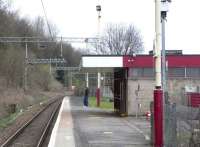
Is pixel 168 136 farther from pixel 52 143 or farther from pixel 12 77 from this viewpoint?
pixel 12 77

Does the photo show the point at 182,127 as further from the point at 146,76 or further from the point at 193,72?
the point at 193,72

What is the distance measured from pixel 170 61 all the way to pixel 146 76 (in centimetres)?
186

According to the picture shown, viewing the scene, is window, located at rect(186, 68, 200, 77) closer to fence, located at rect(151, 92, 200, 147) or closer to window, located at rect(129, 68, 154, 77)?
window, located at rect(129, 68, 154, 77)

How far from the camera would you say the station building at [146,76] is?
37094 mm

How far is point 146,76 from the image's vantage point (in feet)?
124

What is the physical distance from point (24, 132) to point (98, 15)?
27.8 m

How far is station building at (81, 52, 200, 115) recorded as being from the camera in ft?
122

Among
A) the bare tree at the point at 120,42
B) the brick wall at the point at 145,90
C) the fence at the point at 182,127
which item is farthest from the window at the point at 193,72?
the bare tree at the point at 120,42

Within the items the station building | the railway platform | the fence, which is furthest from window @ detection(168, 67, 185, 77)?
the fence

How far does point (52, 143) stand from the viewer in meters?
20.7

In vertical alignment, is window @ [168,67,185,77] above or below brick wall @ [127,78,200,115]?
above

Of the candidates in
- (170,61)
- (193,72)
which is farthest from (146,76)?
(193,72)

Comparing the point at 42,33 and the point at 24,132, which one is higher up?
the point at 42,33

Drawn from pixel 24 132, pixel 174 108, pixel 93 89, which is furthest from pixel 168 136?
pixel 93 89
